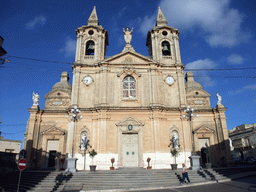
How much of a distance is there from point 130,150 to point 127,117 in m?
3.41

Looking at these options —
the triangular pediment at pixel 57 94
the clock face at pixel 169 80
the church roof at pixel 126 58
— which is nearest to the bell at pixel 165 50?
the church roof at pixel 126 58

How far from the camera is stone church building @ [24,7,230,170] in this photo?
19.8m

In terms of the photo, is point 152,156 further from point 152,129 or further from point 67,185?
point 67,185

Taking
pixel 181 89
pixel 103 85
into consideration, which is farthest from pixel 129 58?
pixel 181 89

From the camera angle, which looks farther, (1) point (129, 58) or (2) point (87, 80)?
(1) point (129, 58)

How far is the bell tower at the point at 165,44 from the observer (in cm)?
2423

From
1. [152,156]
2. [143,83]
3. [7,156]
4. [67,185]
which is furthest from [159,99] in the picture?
[7,156]

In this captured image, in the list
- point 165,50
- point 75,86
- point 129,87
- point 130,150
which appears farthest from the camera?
point 165,50

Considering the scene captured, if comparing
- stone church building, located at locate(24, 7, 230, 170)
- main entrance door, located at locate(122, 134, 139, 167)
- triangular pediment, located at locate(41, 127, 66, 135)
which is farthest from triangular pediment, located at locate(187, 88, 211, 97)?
triangular pediment, located at locate(41, 127, 66, 135)

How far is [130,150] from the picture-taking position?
19875 millimetres

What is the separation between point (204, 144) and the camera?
69.9 ft

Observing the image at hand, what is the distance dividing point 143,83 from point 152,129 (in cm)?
541

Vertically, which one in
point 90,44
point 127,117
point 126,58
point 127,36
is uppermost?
point 127,36

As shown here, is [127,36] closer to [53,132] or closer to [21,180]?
[53,132]
